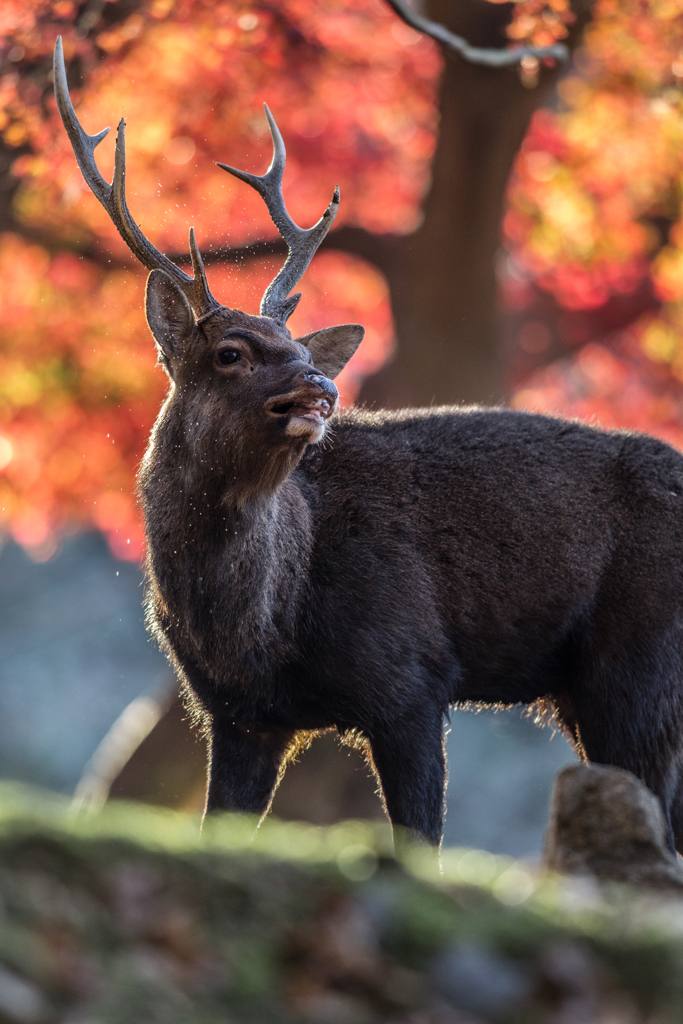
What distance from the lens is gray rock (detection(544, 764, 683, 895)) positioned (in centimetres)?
261

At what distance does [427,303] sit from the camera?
7.90 m

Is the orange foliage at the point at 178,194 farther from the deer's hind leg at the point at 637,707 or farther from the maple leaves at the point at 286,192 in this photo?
the deer's hind leg at the point at 637,707

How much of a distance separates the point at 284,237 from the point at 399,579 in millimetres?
1815

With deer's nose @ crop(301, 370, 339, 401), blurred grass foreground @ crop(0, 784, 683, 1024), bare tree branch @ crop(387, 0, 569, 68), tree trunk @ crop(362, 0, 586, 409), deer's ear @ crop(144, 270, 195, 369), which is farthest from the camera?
tree trunk @ crop(362, 0, 586, 409)

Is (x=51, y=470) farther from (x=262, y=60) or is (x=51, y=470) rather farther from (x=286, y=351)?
(x=286, y=351)

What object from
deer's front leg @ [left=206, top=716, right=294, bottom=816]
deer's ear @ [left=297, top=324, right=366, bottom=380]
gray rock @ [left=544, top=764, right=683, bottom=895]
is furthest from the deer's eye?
gray rock @ [left=544, top=764, right=683, bottom=895]

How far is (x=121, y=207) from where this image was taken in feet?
14.4

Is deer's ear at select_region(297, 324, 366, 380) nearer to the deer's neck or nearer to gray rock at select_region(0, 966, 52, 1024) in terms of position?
the deer's neck

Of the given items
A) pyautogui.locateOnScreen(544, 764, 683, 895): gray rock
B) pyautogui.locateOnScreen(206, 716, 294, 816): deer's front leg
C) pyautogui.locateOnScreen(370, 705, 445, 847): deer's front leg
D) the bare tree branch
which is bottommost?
pyautogui.locateOnScreen(206, 716, 294, 816): deer's front leg

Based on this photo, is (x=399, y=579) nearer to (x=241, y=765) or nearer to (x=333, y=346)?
(x=241, y=765)

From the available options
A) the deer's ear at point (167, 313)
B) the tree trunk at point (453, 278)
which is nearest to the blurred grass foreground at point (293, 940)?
the deer's ear at point (167, 313)

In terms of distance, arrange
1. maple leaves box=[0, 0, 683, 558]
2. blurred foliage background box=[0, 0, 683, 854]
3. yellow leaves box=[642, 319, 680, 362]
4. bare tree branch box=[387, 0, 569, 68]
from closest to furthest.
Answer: bare tree branch box=[387, 0, 569, 68] < blurred foliage background box=[0, 0, 683, 854] < maple leaves box=[0, 0, 683, 558] < yellow leaves box=[642, 319, 680, 362]

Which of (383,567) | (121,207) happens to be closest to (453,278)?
(121,207)

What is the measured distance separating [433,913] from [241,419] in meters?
2.37
